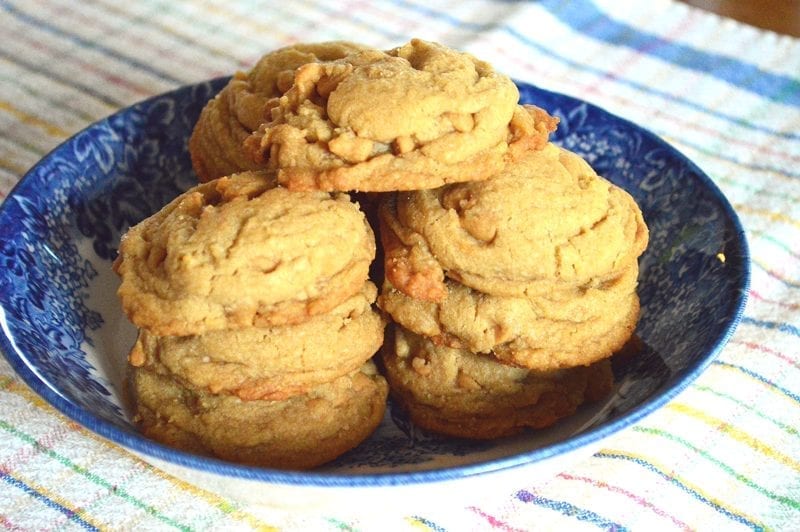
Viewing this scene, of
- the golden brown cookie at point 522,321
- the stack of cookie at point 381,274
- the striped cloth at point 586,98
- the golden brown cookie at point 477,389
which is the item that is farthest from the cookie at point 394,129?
the striped cloth at point 586,98

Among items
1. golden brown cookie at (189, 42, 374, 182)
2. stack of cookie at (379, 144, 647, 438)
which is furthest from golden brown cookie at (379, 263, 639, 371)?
Answer: golden brown cookie at (189, 42, 374, 182)

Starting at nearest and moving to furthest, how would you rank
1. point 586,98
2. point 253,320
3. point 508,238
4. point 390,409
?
point 253,320, point 508,238, point 390,409, point 586,98

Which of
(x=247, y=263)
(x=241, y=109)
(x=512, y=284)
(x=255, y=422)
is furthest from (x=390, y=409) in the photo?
(x=241, y=109)

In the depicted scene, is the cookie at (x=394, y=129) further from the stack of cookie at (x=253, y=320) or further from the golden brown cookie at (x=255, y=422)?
the golden brown cookie at (x=255, y=422)

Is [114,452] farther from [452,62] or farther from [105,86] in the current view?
[105,86]

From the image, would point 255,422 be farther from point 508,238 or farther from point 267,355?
point 508,238
